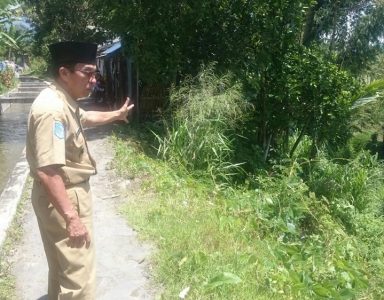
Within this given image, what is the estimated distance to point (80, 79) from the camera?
2705mm

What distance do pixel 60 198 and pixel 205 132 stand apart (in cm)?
528

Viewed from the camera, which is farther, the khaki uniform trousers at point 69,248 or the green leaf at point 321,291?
the green leaf at point 321,291

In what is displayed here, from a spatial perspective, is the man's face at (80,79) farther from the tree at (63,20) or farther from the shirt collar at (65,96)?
the tree at (63,20)

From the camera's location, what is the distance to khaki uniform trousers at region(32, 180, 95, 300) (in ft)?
8.87

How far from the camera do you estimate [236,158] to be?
8828mm

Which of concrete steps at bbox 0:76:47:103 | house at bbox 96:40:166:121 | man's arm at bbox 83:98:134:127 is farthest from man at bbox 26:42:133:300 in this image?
concrete steps at bbox 0:76:47:103

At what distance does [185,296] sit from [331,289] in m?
1.06

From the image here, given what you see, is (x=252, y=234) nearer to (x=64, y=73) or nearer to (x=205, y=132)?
(x=205, y=132)

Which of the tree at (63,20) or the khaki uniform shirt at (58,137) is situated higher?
the tree at (63,20)

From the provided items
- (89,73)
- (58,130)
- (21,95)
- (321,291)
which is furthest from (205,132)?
(21,95)

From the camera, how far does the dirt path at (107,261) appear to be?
3.74 meters

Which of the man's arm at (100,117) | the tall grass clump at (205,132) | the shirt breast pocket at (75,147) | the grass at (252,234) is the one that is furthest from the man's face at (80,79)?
the tall grass clump at (205,132)

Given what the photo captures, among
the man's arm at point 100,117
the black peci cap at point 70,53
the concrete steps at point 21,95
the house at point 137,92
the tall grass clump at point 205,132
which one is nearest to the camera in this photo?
the black peci cap at point 70,53

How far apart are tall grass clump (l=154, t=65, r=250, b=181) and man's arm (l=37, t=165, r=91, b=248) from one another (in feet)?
15.9
